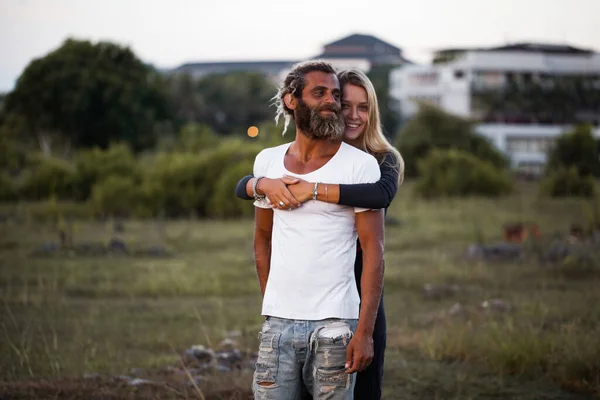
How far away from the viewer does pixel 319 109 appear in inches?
156

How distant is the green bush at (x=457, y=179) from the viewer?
27.1 m

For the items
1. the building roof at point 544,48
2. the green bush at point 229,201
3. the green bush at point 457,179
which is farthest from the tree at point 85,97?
the building roof at point 544,48

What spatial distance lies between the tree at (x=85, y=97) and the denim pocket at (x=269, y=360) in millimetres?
36806

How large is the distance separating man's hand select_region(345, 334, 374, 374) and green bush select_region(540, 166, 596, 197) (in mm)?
23468

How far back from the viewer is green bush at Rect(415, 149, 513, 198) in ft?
88.8

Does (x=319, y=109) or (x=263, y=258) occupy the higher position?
(x=319, y=109)

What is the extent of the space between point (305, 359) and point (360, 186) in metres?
0.70

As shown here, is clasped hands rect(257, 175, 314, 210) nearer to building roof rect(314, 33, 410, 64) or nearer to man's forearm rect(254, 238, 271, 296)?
man's forearm rect(254, 238, 271, 296)

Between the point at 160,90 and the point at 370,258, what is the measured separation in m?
40.5

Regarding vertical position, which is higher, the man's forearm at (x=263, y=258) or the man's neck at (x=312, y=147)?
the man's neck at (x=312, y=147)

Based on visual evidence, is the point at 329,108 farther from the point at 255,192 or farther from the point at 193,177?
the point at 193,177

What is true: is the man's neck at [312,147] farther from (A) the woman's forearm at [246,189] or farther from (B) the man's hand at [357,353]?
(B) the man's hand at [357,353]

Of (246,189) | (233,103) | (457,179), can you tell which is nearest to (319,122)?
(246,189)

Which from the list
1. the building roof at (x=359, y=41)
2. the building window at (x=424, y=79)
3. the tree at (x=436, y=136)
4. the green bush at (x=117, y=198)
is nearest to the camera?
the green bush at (x=117, y=198)
